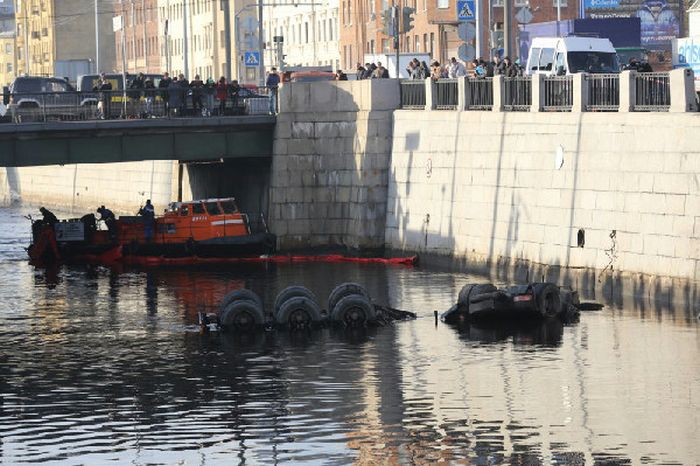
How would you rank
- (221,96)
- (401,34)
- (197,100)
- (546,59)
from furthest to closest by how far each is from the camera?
(401,34), (221,96), (197,100), (546,59)

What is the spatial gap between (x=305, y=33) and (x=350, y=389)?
115984 mm

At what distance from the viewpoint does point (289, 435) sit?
115 ft

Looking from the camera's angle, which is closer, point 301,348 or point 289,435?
point 289,435

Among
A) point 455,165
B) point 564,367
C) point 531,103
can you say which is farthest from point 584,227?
point 564,367

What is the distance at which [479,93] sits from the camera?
6406 centimetres

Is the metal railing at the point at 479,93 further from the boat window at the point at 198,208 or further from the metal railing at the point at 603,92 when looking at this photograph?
the boat window at the point at 198,208

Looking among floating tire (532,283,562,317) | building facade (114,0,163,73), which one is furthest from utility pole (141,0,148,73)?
floating tire (532,283,562,317)

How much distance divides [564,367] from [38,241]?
35.5 metres

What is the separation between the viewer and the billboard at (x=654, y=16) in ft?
355

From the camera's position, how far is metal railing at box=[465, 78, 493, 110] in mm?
63281

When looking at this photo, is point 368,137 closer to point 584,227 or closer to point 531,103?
point 531,103

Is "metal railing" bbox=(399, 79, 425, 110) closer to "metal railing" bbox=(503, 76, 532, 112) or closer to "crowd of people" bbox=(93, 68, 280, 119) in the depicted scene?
"crowd of people" bbox=(93, 68, 280, 119)

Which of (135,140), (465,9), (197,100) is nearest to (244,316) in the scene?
(135,140)

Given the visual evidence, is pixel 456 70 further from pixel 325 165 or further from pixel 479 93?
pixel 325 165
